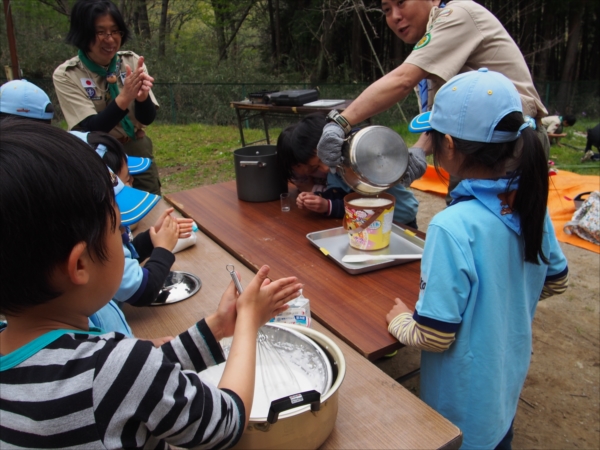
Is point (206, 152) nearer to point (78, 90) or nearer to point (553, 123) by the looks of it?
point (78, 90)

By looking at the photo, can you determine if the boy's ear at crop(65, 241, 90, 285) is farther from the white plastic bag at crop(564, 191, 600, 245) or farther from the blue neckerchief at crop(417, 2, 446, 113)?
the white plastic bag at crop(564, 191, 600, 245)

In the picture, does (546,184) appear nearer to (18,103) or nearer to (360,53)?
(18,103)

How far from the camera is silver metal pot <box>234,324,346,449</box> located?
795 mm

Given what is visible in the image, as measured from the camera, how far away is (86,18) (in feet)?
8.13

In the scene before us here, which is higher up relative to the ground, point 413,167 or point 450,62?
point 450,62

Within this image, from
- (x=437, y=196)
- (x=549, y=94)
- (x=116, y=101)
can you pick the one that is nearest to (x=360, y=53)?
(x=549, y=94)

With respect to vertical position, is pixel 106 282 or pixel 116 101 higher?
pixel 116 101

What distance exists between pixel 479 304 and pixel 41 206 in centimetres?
98

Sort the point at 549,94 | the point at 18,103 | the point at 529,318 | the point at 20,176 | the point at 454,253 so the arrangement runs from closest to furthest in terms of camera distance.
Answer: the point at 20,176, the point at 454,253, the point at 529,318, the point at 18,103, the point at 549,94

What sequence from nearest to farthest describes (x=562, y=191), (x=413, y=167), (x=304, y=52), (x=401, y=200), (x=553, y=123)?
→ (x=413, y=167) → (x=401, y=200) → (x=562, y=191) → (x=553, y=123) → (x=304, y=52)

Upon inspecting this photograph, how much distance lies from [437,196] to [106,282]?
4605mm

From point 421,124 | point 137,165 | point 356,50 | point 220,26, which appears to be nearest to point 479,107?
point 421,124

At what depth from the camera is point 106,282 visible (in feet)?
2.33

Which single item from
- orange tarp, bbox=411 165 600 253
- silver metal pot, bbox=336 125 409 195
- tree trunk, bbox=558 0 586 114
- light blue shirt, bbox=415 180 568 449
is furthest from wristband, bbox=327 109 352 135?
tree trunk, bbox=558 0 586 114
